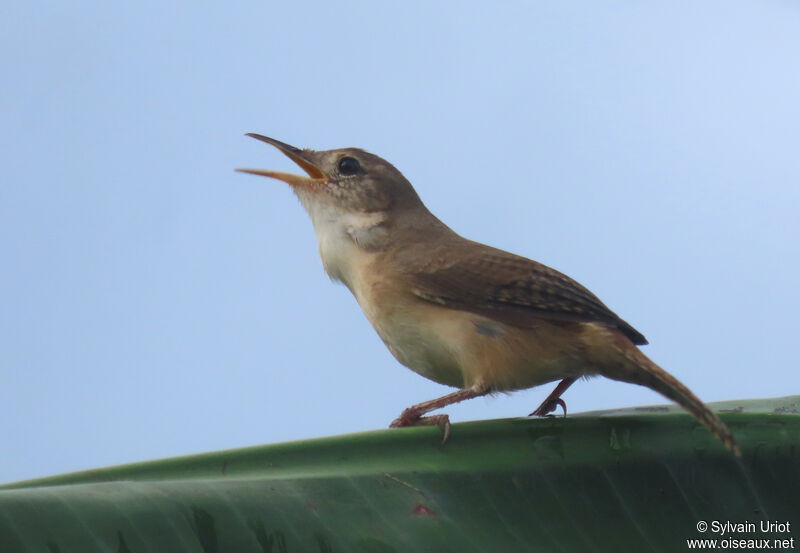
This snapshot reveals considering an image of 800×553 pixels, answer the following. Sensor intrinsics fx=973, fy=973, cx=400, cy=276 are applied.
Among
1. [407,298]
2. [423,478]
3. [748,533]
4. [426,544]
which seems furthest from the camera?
[407,298]

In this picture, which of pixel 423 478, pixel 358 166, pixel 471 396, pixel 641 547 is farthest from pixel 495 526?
pixel 358 166

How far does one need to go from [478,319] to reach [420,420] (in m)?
0.56

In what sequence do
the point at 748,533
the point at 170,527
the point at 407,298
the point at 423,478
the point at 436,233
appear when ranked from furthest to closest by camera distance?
the point at 436,233 < the point at 407,298 < the point at 748,533 < the point at 423,478 < the point at 170,527

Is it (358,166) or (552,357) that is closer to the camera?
(552,357)

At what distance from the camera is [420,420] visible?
3.39 m

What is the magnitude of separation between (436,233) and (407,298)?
673 mm

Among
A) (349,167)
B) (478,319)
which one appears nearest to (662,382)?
(478,319)

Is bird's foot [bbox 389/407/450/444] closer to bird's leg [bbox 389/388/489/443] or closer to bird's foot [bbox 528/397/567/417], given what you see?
bird's leg [bbox 389/388/489/443]

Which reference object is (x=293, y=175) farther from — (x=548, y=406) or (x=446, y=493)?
(x=446, y=493)

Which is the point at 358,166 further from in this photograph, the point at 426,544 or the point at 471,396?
the point at 426,544

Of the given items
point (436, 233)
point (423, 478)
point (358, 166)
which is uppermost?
point (358, 166)

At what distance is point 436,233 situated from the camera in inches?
178

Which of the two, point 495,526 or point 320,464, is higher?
point 320,464

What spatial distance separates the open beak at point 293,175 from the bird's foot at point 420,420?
1480mm
